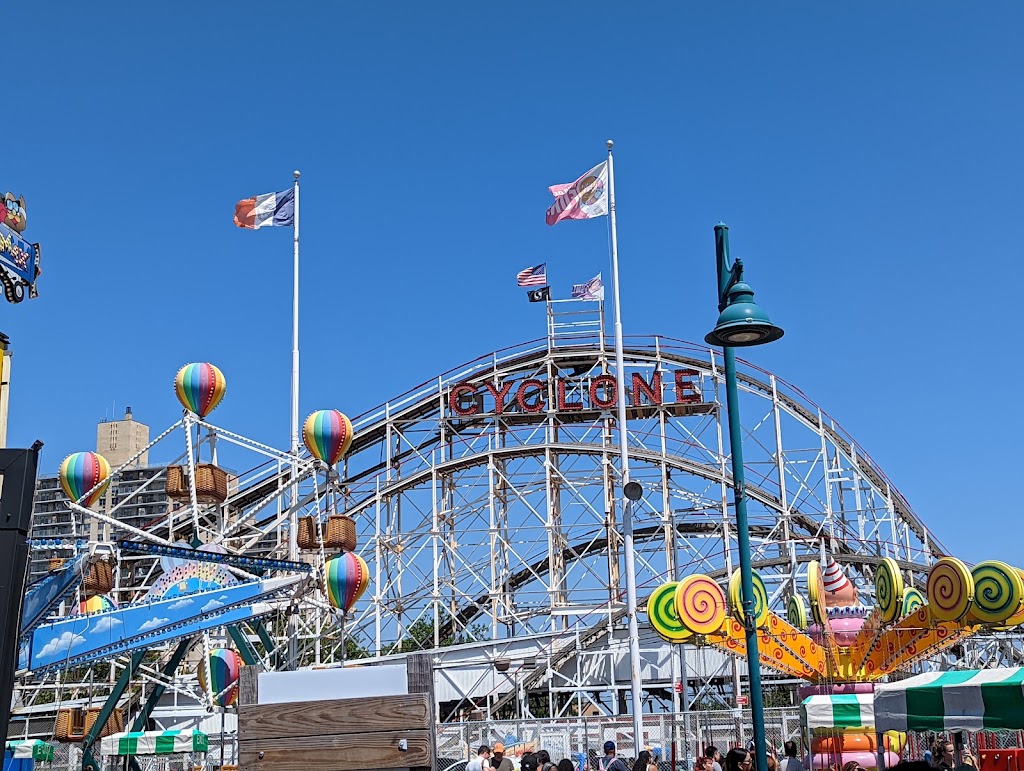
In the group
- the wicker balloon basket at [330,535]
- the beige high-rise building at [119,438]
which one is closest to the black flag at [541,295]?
the wicker balloon basket at [330,535]

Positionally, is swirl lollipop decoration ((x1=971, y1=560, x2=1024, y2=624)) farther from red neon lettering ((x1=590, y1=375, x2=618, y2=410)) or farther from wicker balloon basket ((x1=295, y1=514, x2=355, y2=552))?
red neon lettering ((x1=590, y1=375, x2=618, y2=410))

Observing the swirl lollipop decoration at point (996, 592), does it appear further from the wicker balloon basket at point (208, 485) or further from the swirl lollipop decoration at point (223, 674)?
the wicker balloon basket at point (208, 485)

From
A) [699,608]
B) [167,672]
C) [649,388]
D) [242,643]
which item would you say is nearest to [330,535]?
[242,643]

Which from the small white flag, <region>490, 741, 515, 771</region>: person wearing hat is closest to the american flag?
the small white flag

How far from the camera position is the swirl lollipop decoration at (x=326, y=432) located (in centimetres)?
2262

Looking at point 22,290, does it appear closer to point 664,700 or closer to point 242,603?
point 242,603

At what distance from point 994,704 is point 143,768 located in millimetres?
20385

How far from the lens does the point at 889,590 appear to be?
1881cm

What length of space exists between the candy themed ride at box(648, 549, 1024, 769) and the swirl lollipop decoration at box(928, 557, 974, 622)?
2 centimetres

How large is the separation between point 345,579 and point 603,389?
14.9 meters

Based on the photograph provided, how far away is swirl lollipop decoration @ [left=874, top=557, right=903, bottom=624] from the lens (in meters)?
18.7

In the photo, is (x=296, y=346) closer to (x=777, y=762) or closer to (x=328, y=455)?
(x=328, y=455)

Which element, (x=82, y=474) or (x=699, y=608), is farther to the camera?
(x=82, y=474)

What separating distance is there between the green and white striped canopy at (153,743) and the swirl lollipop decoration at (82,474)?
4.55m
